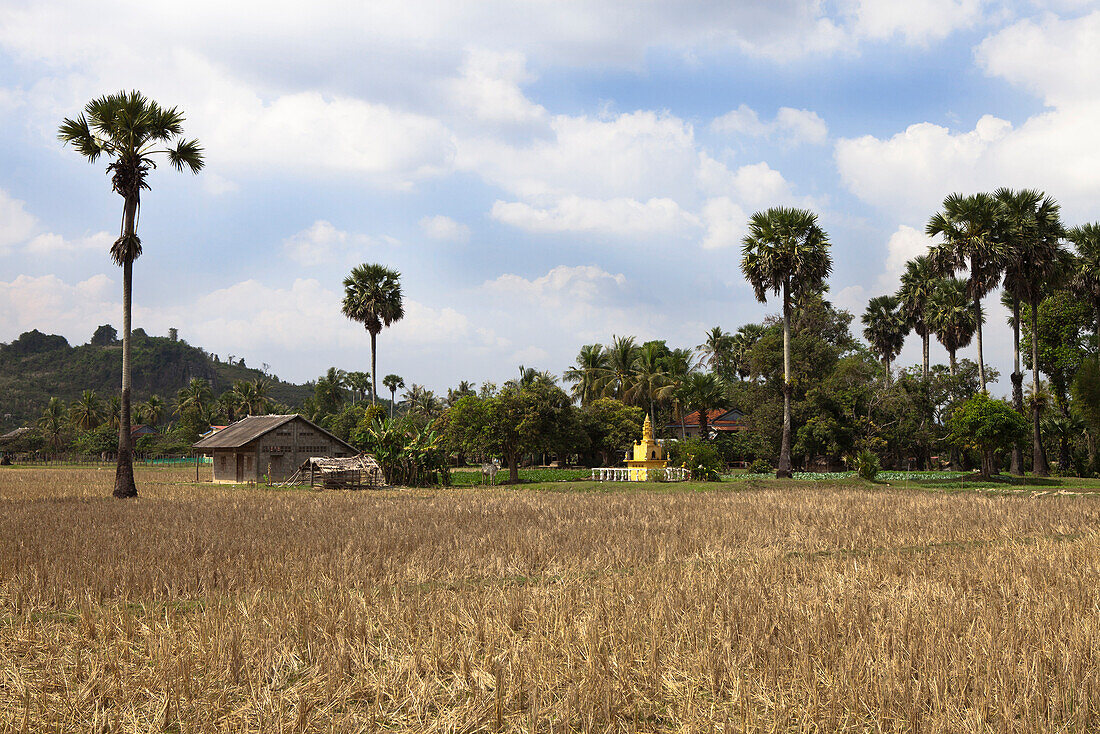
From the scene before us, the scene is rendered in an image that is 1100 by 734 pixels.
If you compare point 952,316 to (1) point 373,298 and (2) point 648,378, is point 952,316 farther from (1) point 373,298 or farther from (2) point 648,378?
(1) point 373,298

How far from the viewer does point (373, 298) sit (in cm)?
6050

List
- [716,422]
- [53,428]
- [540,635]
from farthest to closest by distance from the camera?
1. [53,428]
2. [716,422]
3. [540,635]

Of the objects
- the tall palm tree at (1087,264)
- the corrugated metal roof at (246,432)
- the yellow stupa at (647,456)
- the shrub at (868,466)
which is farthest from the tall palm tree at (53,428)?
the tall palm tree at (1087,264)

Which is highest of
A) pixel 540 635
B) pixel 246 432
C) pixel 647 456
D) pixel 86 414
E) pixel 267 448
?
pixel 86 414

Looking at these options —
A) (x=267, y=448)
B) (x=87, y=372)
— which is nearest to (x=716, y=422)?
(x=267, y=448)

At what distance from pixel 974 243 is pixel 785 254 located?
11073mm

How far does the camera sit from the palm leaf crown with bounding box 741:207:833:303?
4575cm

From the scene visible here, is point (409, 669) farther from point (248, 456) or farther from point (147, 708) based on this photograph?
point (248, 456)

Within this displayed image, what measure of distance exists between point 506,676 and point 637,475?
3774 cm

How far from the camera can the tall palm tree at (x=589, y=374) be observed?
237 ft

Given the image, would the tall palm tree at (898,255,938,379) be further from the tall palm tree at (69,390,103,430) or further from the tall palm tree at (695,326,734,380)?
the tall palm tree at (69,390,103,430)

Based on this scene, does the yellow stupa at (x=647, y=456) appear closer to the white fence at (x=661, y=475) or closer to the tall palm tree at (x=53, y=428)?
the white fence at (x=661, y=475)

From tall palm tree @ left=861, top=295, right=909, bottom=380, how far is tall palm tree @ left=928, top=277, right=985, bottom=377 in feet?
21.0

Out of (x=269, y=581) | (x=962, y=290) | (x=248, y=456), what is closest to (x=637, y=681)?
(x=269, y=581)
